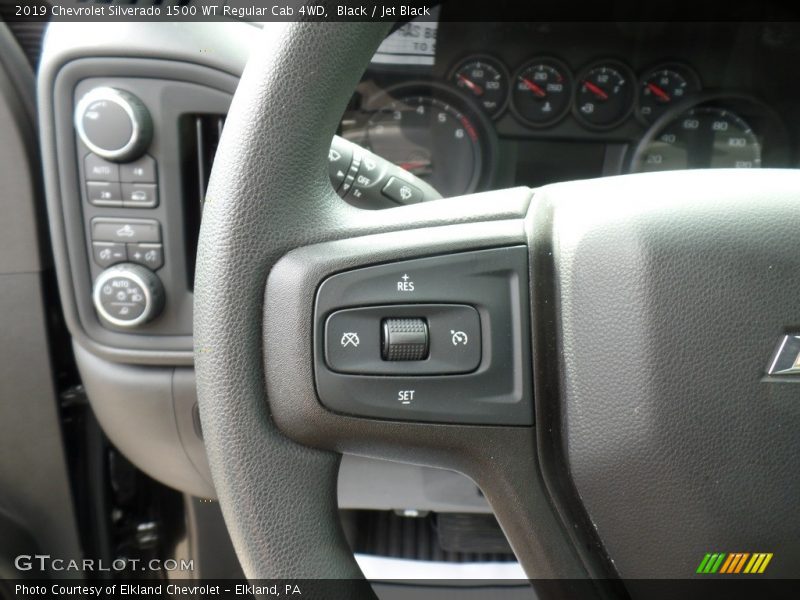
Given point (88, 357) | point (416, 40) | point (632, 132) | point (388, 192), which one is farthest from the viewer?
point (632, 132)

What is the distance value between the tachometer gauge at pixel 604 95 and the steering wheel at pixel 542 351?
0.96 metres

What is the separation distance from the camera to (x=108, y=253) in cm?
95

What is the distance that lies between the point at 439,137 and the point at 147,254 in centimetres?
77

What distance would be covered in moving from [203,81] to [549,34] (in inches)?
33.8

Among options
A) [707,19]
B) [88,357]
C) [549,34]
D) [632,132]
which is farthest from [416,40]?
[88,357]

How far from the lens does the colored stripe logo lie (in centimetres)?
61

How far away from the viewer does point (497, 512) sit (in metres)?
0.63

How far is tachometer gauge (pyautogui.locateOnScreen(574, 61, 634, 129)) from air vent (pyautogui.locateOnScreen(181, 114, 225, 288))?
0.87 metres

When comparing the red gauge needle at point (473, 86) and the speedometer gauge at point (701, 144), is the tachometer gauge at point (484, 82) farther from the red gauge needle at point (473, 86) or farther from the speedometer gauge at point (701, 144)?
the speedometer gauge at point (701, 144)

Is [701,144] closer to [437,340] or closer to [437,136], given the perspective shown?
[437,136]

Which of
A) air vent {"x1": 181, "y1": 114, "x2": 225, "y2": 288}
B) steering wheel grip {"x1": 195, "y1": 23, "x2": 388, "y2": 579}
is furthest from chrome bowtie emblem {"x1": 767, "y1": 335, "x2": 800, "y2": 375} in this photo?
air vent {"x1": 181, "y1": 114, "x2": 225, "y2": 288}

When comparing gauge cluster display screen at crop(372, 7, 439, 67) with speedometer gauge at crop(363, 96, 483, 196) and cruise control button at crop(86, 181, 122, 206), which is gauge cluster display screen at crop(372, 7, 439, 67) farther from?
cruise control button at crop(86, 181, 122, 206)

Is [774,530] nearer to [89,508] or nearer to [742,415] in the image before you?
[742,415]
